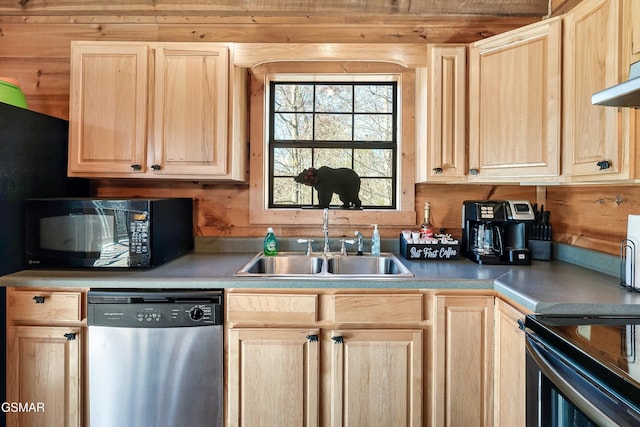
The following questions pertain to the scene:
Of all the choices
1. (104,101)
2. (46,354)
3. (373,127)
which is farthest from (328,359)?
(104,101)

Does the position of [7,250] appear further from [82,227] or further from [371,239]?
[371,239]

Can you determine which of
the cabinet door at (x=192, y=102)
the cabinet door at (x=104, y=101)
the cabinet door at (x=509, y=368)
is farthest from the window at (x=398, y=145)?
the cabinet door at (x=509, y=368)

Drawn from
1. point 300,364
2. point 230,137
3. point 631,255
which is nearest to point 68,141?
point 230,137

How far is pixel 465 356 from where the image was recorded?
1.53m

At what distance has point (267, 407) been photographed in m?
1.52

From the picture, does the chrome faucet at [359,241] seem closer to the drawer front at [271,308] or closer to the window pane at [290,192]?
the window pane at [290,192]

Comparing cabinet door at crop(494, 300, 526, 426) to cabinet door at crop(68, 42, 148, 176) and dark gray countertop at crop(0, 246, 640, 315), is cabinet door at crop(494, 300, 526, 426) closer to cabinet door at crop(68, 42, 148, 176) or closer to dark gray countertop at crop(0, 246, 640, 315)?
dark gray countertop at crop(0, 246, 640, 315)

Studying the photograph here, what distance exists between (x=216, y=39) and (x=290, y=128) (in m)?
0.73

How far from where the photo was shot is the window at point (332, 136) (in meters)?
2.30

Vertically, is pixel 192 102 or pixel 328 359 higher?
pixel 192 102

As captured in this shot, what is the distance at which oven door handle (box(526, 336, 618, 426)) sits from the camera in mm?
789

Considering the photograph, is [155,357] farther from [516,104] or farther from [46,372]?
[516,104]

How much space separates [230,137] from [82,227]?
86cm

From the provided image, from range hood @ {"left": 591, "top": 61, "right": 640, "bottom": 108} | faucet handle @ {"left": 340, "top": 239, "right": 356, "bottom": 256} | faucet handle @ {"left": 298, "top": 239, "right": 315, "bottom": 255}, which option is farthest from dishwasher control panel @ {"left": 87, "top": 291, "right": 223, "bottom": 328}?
range hood @ {"left": 591, "top": 61, "right": 640, "bottom": 108}
